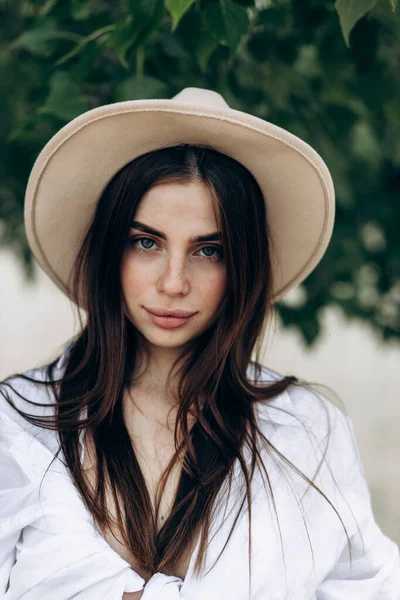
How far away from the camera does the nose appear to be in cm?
195

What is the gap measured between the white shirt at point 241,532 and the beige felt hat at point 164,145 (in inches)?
14.6

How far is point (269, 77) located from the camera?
2.71m

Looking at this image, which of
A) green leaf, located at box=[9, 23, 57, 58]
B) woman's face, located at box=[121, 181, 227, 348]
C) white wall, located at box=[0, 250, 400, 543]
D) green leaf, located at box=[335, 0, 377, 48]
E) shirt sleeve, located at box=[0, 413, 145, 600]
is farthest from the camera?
white wall, located at box=[0, 250, 400, 543]

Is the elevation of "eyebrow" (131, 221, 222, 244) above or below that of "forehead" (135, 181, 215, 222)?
below

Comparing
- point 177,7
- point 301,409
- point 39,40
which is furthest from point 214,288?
point 39,40

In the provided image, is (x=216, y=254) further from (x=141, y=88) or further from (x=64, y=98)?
(x=64, y=98)

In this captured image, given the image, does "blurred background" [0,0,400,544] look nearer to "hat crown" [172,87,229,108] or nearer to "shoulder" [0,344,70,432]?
"hat crown" [172,87,229,108]

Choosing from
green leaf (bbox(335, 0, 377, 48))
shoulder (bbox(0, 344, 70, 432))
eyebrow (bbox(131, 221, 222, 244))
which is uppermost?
green leaf (bbox(335, 0, 377, 48))

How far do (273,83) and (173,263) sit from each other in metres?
1.00

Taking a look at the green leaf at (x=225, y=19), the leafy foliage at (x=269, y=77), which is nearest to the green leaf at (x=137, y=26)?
the leafy foliage at (x=269, y=77)

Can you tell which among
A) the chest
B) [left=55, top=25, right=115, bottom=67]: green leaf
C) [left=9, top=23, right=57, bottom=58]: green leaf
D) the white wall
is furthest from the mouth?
the white wall

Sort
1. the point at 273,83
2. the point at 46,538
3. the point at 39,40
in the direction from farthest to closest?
Result: 1. the point at 273,83
2. the point at 39,40
3. the point at 46,538

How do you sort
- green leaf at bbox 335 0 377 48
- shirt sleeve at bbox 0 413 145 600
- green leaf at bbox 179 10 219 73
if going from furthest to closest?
green leaf at bbox 179 10 219 73 < shirt sleeve at bbox 0 413 145 600 < green leaf at bbox 335 0 377 48

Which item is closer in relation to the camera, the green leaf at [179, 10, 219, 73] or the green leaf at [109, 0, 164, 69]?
the green leaf at [109, 0, 164, 69]
